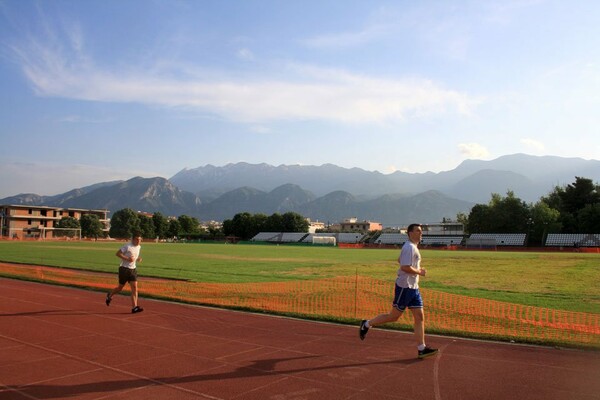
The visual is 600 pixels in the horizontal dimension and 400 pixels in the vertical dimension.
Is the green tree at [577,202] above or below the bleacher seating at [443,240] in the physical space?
above

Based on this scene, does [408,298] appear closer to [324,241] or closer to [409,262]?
[409,262]

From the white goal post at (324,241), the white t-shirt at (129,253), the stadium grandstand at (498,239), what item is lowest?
the white goal post at (324,241)

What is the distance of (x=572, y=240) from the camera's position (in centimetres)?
8394

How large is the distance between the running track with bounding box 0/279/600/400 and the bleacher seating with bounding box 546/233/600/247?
87.3 m

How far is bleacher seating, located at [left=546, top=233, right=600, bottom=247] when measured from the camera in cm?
8112

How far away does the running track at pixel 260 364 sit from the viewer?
5547 mm

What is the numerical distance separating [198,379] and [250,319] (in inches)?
165

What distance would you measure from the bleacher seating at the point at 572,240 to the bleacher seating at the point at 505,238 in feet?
16.7

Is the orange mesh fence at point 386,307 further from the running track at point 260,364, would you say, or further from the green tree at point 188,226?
the green tree at point 188,226

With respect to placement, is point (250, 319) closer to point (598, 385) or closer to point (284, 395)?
point (284, 395)

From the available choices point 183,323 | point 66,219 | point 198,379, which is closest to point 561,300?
point 183,323

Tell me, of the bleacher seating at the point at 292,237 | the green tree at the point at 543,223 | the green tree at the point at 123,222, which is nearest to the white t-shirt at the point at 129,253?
the green tree at the point at 543,223

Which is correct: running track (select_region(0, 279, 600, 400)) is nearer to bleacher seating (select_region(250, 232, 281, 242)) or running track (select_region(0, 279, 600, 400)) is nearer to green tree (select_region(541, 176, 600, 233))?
green tree (select_region(541, 176, 600, 233))

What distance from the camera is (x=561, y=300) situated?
→ 591 inches
